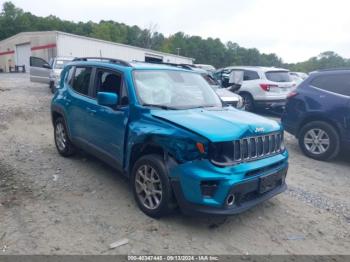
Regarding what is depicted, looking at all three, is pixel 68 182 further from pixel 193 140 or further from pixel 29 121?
Result: pixel 29 121

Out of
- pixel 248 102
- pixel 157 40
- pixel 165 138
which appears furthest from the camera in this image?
pixel 157 40

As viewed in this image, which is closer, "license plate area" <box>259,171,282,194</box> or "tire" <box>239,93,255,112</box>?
"license plate area" <box>259,171,282,194</box>

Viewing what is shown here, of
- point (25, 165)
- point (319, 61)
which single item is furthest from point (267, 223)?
point (319, 61)

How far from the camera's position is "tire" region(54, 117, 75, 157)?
6.21 meters

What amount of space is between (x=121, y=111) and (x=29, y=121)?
6.39m

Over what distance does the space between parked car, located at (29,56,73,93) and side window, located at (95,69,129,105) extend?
10603mm

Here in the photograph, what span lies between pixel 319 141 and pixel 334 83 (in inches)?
47.2

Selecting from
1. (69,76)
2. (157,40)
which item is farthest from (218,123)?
(157,40)

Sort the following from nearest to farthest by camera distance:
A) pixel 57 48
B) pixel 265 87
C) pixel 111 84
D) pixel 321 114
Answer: pixel 111 84
pixel 321 114
pixel 265 87
pixel 57 48

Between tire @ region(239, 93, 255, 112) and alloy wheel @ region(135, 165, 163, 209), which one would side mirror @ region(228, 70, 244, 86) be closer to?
tire @ region(239, 93, 255, 112)

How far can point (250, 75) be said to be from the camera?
1235cm

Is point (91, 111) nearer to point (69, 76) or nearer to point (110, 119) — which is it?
point (110, 119)

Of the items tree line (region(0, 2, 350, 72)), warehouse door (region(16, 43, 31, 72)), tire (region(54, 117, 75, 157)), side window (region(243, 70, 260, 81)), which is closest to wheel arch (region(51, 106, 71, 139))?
tire (region(54, 117, 75, 157))

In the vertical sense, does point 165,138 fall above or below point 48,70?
above
